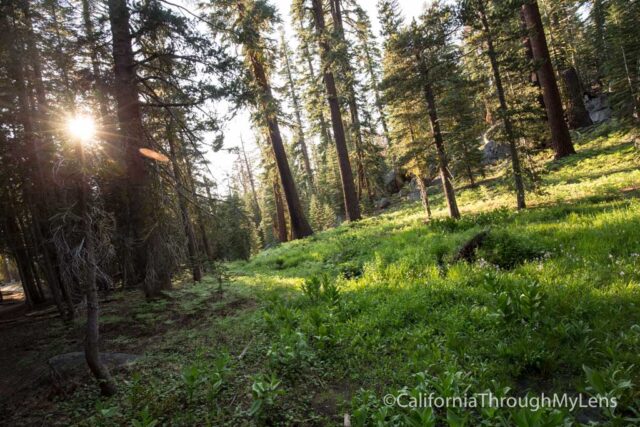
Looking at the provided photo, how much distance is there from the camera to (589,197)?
368 inches

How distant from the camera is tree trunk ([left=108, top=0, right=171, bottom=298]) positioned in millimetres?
7188

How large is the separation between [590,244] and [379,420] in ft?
17.8

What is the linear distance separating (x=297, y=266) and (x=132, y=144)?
6.41m

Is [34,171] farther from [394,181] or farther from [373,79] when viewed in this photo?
[373,79]

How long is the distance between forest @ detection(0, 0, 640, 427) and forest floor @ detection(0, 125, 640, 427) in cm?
3

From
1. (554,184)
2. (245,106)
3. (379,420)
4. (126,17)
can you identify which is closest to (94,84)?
(126,17)

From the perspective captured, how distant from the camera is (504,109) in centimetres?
988

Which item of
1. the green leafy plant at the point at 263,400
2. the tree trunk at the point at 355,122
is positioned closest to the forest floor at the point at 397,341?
the green leafy plant at the point at 263,400

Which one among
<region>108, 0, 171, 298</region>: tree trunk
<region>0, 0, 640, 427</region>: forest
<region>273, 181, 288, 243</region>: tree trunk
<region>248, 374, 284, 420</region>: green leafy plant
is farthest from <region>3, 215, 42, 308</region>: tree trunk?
<region>248, 374, 284, 420</region>: green leafy plant

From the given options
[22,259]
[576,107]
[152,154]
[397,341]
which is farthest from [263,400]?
[576,107]

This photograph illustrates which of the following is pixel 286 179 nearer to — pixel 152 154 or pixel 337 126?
pixel 337 126

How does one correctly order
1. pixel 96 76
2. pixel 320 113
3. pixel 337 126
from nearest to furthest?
pixel 96 76, pixel 337 126, pixel 320 113

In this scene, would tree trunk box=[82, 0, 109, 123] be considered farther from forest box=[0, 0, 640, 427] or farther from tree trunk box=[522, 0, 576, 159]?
tree trunk box=[522, 0, 576, 159]

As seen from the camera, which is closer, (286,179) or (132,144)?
(132,144)
